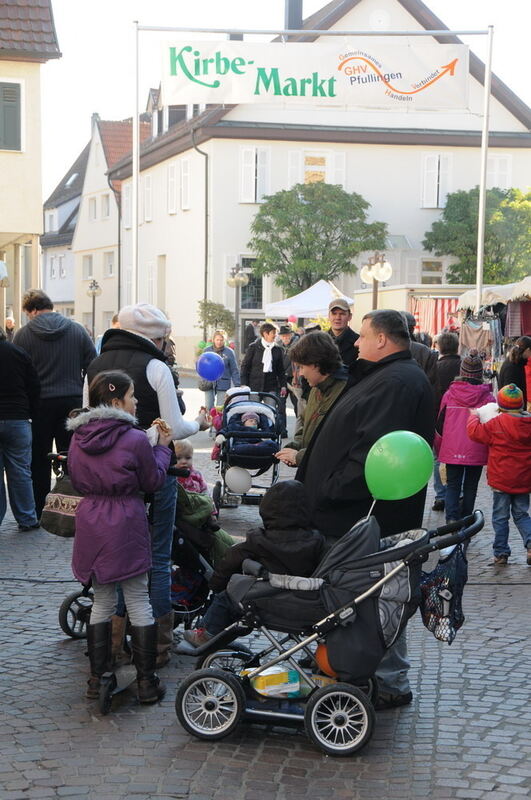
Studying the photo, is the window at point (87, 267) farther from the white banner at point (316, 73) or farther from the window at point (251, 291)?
the white banner at point (316, 73)

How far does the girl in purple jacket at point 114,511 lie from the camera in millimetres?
5438

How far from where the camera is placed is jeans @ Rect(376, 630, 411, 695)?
5.62m

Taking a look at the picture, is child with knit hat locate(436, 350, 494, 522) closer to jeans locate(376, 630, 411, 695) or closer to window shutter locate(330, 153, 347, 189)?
jeans locate(376, 630, 411, 695)

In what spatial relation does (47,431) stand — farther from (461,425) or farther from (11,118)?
(11,118)

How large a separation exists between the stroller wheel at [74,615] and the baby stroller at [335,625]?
5.87 ft

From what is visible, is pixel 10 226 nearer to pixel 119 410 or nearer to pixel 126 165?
pixel 119 410

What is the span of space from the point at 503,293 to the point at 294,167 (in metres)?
29.7

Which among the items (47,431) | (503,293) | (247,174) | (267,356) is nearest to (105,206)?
(247,174)

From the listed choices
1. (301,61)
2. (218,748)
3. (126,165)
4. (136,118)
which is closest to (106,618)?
(218,748)

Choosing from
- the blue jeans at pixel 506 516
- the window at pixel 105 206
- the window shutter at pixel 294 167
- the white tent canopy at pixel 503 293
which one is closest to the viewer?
the blue jeans at pixel 506 516

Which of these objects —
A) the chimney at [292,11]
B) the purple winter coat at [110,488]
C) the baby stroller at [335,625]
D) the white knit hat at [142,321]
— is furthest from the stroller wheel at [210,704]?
the chimney at [292,11]

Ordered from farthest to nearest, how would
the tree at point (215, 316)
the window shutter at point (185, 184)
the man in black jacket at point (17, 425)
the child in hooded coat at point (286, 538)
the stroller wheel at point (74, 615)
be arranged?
the window shutter at point (185, 184) → the tree at point (215, 316) → the man in black jacket at point (17, 425) → the stroller wheel at point (74, 615) → the child in hooded coat at point (286, 538)

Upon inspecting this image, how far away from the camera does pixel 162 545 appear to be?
616cm

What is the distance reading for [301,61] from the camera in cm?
2258
